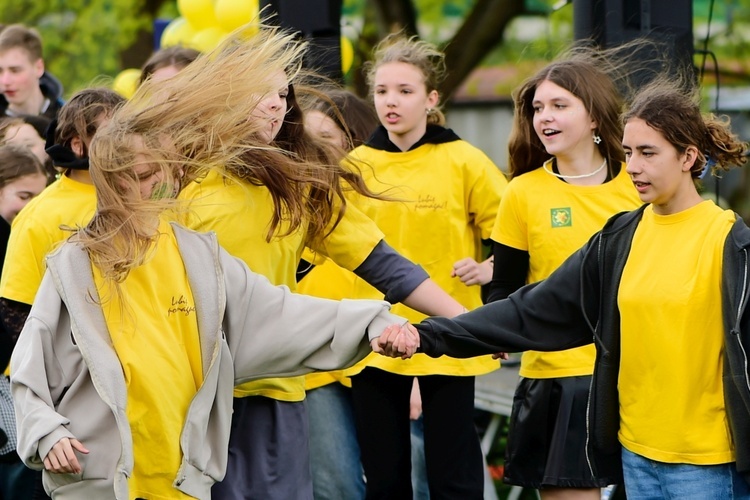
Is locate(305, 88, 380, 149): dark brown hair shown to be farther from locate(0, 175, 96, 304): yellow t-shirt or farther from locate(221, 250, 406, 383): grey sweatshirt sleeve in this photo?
locate(221, 250, 406, 383): grey sweatshirt sleeve

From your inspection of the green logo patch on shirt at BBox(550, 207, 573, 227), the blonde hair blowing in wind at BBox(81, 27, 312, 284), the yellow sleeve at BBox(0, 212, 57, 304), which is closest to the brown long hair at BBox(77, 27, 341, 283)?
the blonde hair blowing in wind at BBox(81, 27, 312, 284)

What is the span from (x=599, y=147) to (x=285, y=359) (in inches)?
A: 63.6

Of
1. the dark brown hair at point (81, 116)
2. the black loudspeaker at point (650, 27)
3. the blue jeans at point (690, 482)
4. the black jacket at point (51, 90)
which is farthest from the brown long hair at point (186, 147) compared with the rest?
the black jacket at point (51, 90)

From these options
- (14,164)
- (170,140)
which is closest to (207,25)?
(14,164)

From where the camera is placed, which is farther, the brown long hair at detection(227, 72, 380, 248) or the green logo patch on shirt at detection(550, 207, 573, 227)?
the green logo patch on shirt at detection(550, 207, 573, 227)

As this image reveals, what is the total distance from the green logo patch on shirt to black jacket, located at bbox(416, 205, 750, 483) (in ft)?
1.95

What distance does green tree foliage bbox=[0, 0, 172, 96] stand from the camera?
14.5 metres

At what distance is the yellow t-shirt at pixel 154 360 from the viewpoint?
3.57 m

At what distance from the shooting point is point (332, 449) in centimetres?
522

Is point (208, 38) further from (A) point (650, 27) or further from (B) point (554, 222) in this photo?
(B) point (554, 222)

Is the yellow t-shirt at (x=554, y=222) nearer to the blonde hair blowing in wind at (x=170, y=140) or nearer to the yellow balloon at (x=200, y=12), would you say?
the blonde hair blowing in wind at (x=170, y=140)

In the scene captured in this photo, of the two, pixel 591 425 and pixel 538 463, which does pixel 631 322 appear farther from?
pixel 538 463

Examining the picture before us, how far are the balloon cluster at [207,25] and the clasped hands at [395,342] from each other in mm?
5132

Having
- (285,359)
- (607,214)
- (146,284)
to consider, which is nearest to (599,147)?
(607,214)
